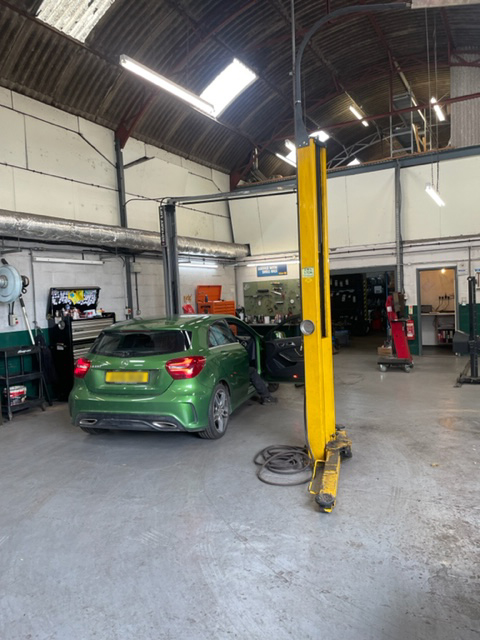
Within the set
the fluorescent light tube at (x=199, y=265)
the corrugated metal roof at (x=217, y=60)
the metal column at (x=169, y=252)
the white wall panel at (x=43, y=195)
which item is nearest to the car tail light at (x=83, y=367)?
the metal column at (x=169, y=252)

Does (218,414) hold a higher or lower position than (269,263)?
lower

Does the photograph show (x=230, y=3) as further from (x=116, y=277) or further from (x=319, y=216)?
(x=319, y=216)

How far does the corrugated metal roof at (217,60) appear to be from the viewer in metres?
7.29

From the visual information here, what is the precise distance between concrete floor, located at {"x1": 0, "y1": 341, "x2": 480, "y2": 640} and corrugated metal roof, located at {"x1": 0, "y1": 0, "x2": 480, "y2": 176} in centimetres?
639

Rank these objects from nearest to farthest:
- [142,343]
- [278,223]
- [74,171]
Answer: [142,343], [74,171], [278,223]

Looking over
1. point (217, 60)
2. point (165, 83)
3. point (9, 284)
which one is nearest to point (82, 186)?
point (9, 284)

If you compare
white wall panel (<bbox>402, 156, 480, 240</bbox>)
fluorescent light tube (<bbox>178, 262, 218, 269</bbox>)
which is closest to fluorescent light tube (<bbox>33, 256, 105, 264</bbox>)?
fluorescent light tube (<bbox>178, 262, 218, 269</bbox>)

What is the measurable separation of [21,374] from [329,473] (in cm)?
526

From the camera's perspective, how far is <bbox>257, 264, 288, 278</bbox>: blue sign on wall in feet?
41.1

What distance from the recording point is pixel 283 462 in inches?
160

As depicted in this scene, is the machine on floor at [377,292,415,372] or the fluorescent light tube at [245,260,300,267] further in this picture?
the fluorescent light tube at [245,260,300,267]

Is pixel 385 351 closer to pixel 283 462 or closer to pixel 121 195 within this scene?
pixel 283 462

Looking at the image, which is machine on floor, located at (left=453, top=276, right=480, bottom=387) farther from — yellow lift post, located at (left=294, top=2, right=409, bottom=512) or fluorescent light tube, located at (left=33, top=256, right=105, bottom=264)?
fluorescent light tube, located at (left=33, top=256, right=105, bottom=264)

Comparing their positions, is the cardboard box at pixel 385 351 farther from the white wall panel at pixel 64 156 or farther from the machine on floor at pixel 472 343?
the white wall panel at pixel 64 156
